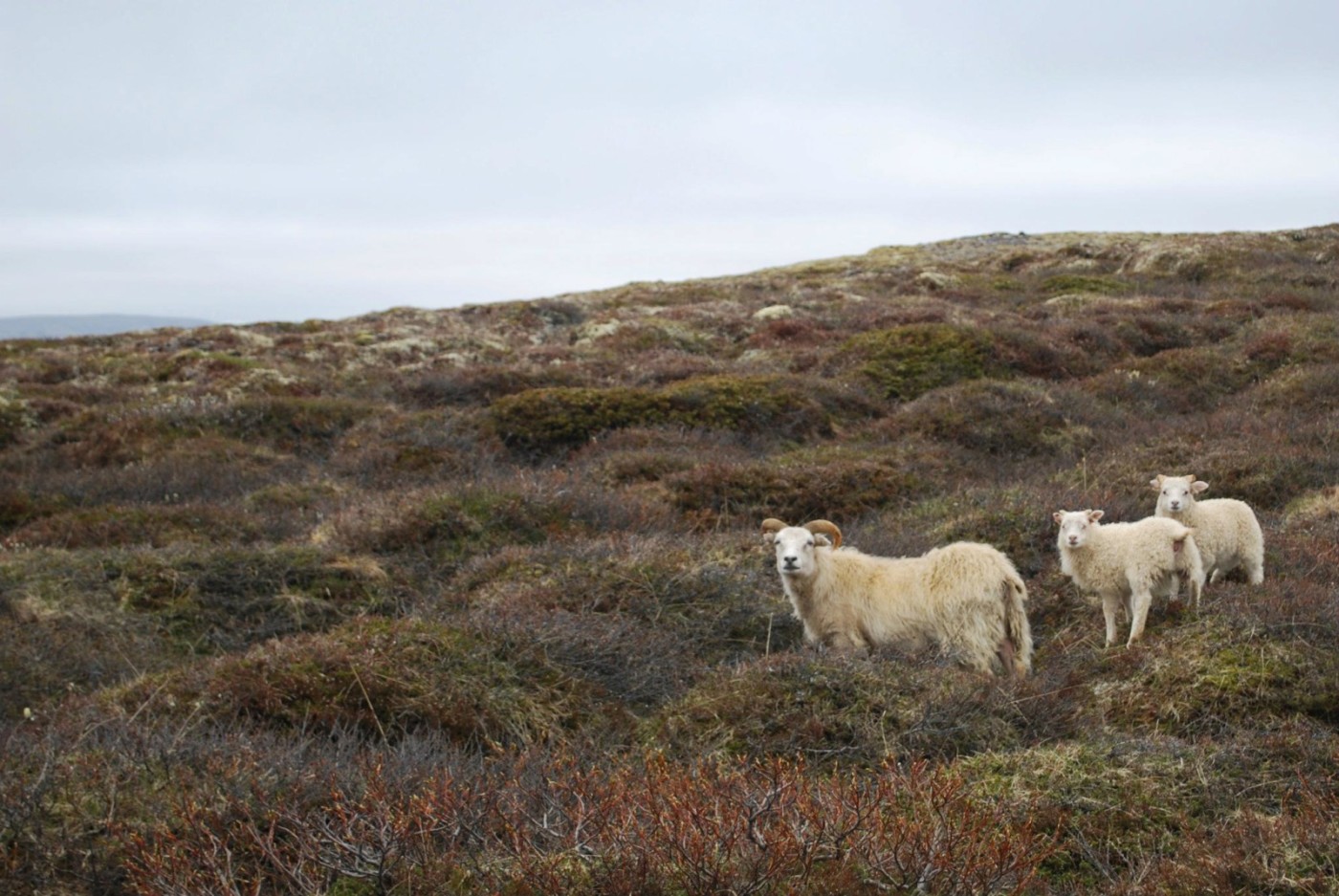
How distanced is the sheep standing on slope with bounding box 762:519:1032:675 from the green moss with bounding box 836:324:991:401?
39.7 feet

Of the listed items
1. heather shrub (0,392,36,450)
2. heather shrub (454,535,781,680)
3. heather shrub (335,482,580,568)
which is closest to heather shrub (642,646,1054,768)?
heather shrub (454,535,781,680)

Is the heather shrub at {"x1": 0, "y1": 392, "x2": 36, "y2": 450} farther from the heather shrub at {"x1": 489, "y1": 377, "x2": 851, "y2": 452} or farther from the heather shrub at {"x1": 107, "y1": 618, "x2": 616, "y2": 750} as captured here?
the heather shrub at {"x1": 107, "y1": 618, "x2": 616, "y2": 750}

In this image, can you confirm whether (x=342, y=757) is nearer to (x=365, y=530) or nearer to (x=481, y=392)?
(x=365, y=530)

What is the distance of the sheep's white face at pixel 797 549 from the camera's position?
786cm

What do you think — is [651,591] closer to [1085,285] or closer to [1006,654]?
[1006,654]

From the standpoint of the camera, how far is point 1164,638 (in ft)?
22.8

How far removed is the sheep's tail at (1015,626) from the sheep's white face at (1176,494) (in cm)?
200

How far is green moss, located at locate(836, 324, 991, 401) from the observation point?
20.3 metres

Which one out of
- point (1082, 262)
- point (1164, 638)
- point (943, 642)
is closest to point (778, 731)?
point (943, 642)

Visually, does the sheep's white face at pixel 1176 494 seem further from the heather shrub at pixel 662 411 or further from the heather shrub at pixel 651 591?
the heather shrub at pixel 662 411

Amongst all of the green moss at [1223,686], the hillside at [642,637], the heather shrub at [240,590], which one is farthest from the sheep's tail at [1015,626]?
the heather shrub at [240,590]

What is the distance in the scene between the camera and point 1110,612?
25.2 feet

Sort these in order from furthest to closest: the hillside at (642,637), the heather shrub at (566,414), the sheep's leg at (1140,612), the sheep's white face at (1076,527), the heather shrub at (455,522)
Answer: the heather shrub at (566,414), the heather shrub at (455,522), the sheep's white face at (1076,527), the sheep's leg at (1140,612), the hillside at (642,637)

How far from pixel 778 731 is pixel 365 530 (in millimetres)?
6763
